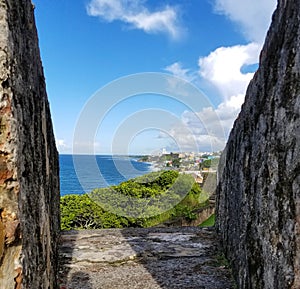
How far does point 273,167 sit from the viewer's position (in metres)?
1.80

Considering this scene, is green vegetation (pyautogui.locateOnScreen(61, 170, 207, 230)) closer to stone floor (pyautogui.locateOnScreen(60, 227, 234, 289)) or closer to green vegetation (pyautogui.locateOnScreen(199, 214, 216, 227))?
green vegetation (pyautogui.locateOnScreen(199, 214, 216, 227))

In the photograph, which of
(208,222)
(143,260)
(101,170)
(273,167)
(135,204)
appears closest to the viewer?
(273,167)

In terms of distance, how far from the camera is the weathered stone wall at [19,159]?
1185 millimetres

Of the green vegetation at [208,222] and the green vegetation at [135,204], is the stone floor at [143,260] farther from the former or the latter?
the green vegetation at [208,222]

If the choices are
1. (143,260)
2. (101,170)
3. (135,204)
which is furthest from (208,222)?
(101,170)

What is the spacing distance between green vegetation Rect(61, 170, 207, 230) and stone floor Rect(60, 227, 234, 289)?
6.67 feet

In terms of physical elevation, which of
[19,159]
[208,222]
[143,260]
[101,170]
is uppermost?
[19,159]

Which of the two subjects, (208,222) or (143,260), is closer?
(143,260)

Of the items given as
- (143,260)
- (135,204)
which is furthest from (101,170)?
(143,260)

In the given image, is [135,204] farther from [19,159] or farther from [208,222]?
[19,159]

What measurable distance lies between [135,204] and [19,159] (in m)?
5.73

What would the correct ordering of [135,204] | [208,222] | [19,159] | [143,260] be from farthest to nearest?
[208,222] < [135,204] < [143,260] < [19,159]

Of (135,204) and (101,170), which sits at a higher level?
(101,170)

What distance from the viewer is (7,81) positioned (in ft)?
4.08
